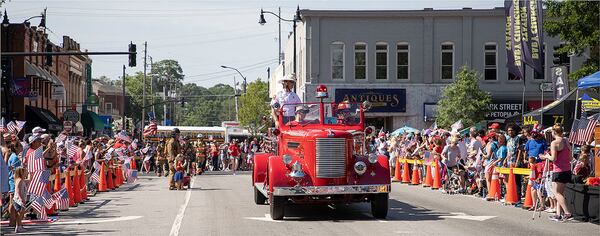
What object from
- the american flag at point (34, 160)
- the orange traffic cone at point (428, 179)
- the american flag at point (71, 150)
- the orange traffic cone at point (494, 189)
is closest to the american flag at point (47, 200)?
the american flag at point (34, 160)

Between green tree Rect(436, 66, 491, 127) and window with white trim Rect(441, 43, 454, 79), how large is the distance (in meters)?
4.70

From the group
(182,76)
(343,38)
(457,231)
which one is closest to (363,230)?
(457,231)

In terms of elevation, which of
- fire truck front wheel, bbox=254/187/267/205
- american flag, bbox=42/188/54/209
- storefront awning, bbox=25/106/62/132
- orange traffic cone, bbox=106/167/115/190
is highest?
storefront awning, bbox=25/106/62/132

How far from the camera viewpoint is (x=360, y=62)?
5309 cm

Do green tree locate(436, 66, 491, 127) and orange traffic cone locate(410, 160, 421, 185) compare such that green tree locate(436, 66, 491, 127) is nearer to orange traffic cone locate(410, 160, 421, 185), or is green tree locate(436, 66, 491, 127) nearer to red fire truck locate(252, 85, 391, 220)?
orange traffic cone locate(410, 160, 421, 185)

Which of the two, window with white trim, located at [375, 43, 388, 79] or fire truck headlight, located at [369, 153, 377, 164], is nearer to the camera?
fire truck headlight, located at [369, 153, 377, 164]

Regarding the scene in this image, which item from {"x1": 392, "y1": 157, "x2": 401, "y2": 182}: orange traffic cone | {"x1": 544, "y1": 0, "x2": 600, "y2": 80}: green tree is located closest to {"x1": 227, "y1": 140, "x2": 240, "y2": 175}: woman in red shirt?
{"x1": 392, "y1": 157, "x2": 401, "y2": 182}: orange traffic cone

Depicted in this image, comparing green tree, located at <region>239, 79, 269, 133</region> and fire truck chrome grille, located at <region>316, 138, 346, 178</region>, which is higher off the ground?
green tree, located at <region>239, 79, 269, 133</region>

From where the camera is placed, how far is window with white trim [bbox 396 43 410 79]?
174ft

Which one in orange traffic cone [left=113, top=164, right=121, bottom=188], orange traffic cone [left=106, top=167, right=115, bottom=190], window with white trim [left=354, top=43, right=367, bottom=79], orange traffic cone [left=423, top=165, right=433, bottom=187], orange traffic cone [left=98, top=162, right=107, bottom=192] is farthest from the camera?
window with white trim [left=354, top=43, right=367, bottom=79]

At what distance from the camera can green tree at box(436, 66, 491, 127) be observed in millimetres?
47531

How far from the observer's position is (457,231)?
1418 cm

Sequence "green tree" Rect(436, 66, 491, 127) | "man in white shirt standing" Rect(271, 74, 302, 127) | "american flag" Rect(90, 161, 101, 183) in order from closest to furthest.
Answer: "man in white shirt standing" Rect(271, 74, 302, 127)
"american flag" Rect(90, 161, 101, 183)
"green tree" Rect(436, 66, 491, 127)

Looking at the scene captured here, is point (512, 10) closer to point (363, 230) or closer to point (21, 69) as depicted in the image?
point (363, 230)
